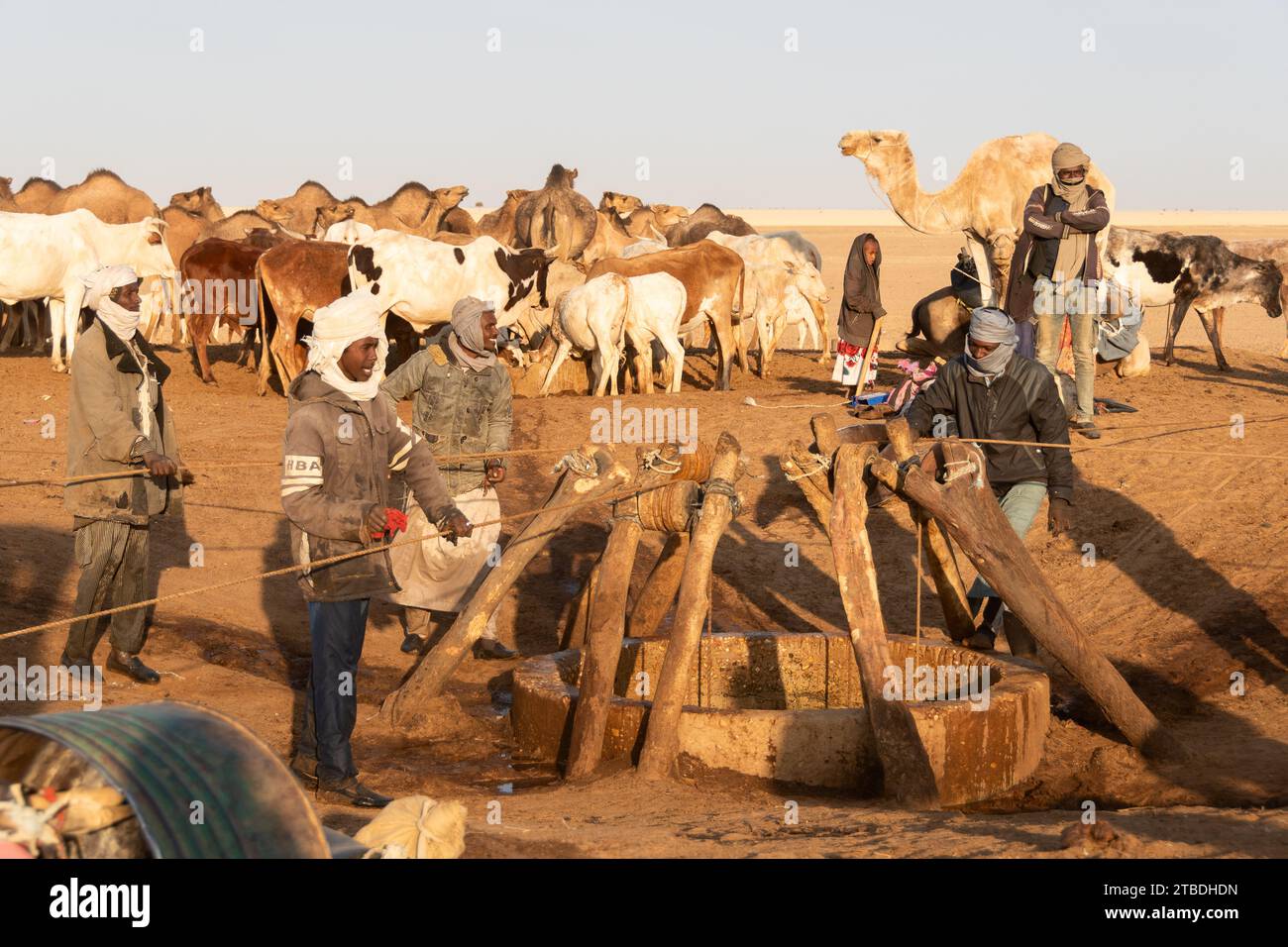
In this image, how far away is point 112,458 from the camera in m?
7.35

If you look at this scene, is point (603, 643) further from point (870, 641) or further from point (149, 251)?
point (149, 251)

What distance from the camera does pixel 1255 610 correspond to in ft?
29.7

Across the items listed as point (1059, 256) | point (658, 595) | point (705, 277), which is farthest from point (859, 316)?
point (658, 595)

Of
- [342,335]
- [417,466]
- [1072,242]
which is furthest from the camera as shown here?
[1072,242]

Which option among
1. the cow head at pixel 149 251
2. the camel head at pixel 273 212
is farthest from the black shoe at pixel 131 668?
the camel head at pixel 273 212

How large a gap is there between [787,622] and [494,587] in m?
3.02

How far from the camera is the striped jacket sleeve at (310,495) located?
6.04 metres

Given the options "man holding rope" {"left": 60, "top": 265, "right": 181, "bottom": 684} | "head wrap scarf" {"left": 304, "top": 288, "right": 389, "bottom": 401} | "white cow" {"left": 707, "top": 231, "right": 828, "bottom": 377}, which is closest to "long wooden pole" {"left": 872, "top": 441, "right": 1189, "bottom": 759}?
"head wrap scarf" {"left": 304, "top": 288, "right": 389, "bottom": 401}

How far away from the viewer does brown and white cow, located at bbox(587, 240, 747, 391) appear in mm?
18531

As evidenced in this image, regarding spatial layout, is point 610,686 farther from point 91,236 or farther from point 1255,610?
point 91,236

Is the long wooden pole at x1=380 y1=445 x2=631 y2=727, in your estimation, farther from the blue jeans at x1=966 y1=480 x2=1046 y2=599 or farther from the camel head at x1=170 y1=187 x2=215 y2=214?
the camel head at x1=170 y1=187 x2=215 y2=214

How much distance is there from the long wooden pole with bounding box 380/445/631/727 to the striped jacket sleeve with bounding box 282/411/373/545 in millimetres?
1648

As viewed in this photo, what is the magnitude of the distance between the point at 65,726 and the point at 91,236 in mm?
17035

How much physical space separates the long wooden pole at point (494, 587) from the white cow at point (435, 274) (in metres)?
9.96
